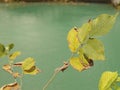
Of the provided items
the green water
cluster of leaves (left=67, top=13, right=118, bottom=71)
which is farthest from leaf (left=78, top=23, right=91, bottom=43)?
the green water

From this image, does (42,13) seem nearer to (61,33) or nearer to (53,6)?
(53,6)

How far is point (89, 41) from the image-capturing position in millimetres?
291

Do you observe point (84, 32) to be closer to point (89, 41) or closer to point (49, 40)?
point (89, 41)

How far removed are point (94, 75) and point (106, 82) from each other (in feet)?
8.07

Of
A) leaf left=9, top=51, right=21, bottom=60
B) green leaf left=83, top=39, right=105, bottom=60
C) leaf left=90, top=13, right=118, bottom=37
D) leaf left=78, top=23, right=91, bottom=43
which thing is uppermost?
leaf left=90, top=13, right=118, bottom=37

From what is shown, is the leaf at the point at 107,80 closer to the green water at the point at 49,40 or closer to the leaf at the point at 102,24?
the leaf at the point at 102,24

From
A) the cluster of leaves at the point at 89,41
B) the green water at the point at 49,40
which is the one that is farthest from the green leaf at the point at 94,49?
the green water at the point at 49,40

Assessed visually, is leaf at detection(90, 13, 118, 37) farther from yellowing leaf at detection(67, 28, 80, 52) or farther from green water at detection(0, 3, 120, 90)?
green water at detection(0, 3, 120, 90)

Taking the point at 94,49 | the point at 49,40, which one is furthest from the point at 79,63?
the point at 49,40

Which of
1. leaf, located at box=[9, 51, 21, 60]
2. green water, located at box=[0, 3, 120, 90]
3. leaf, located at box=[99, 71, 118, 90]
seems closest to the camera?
leaf, located at box=[99, 71, 118, 90]

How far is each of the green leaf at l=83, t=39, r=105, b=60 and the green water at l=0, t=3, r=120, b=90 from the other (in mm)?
2098

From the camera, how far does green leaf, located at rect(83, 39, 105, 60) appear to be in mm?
293

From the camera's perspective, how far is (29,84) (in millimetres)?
2438

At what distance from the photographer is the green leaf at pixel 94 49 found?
0.96 feet
